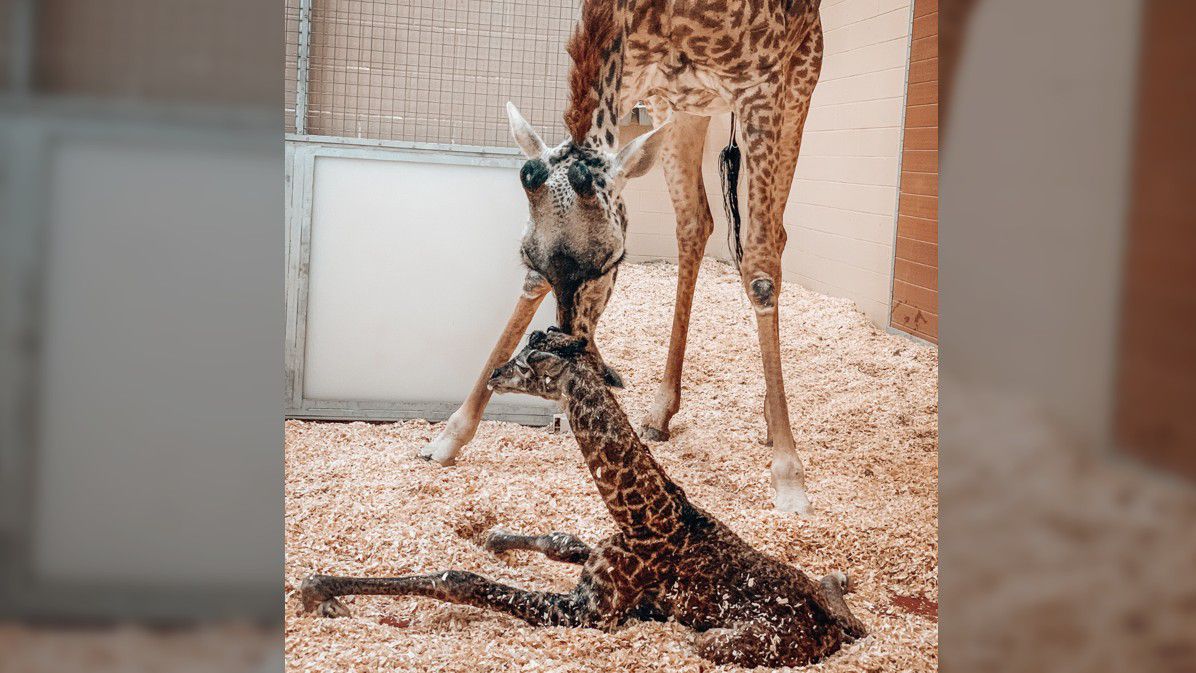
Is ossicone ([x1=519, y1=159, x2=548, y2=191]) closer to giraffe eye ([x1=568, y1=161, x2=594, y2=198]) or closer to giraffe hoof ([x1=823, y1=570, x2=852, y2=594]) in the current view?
giraffe eye ([x1=568, y1=161, x2=594, y2=198])

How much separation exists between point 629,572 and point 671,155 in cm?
229

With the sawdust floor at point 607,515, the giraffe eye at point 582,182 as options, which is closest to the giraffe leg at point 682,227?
the sawdust floor at point 607,515

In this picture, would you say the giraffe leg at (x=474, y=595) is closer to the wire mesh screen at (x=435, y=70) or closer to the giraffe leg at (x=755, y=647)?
the giraffe leg at (x=755, y=647)

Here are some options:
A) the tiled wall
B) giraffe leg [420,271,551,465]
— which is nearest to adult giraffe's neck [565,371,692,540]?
giraffe leg [420,271,551,465]

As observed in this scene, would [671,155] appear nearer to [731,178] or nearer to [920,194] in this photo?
[731,178]

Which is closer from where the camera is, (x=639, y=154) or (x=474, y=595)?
(x=474, y=595)

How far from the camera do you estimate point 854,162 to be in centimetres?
592

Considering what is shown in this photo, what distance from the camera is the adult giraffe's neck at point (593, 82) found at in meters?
2.34

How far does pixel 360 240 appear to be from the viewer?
371 centimetres

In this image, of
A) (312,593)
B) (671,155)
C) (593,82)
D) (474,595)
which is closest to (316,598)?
(312,593)

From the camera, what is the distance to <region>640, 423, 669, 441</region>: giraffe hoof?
3.62 m

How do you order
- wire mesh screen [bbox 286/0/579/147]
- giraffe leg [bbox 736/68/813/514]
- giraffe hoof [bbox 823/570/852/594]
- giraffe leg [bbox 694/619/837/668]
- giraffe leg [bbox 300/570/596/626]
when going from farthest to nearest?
wire mesh screen [bbox 286/0/579/147] < giraffe leg [bbox 736/68/813/514] < giraffe hoof [bbox 823/570/852/594] < giraffe leg [bbox 300/570/596/626] < giraffe leg [bbox 694/619/837/668]

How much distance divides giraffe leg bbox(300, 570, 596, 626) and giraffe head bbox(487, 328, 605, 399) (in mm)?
417
